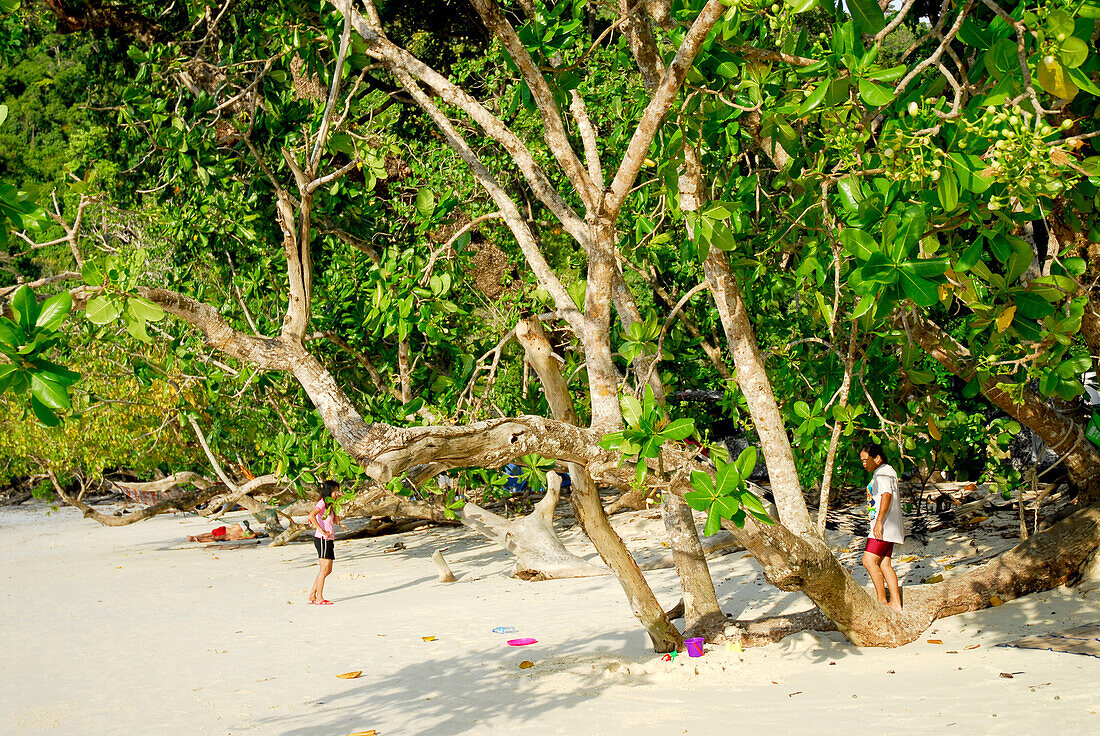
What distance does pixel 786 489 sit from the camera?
5.05 meters

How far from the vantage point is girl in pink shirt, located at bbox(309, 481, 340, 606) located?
32.3 ft

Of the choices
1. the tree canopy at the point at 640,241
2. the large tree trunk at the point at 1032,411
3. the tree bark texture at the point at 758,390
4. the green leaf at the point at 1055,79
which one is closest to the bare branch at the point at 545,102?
the tree canopy at the point at 640,241

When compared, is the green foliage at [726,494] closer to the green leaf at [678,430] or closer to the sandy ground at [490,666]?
the green leaf at [678,430]

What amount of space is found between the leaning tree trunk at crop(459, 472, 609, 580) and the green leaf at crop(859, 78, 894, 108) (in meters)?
6.87

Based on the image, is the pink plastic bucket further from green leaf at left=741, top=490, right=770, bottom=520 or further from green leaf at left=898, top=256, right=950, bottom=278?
green leaf at left=898, top=256, right=950, bottom=278

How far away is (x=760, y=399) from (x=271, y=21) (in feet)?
16.4

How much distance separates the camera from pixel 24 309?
2273mm

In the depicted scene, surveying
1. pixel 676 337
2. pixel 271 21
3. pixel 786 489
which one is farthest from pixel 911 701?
pixel 271 21

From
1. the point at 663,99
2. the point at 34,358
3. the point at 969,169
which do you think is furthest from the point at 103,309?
the point at 969,169

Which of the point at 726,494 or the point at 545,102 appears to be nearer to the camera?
the point at 726,494

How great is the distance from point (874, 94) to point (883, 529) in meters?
3.85

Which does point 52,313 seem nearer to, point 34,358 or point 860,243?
point 34,358

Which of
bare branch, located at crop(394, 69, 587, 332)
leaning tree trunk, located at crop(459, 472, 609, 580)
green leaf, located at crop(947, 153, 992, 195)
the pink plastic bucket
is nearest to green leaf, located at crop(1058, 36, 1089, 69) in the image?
green leaf, located at crop(947, 153, 992, 195)

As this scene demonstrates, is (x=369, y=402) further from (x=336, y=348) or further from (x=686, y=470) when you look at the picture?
(x=686, y=470)
